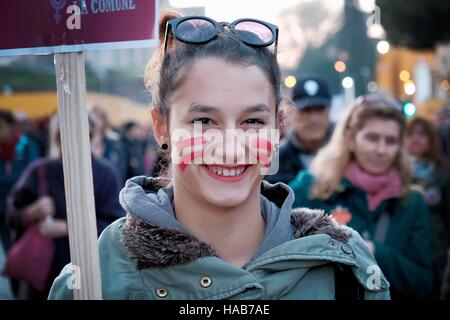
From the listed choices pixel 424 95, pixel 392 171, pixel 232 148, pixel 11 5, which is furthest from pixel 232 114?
pixel 424 95

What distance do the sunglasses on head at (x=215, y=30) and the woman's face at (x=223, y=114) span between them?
7 cm

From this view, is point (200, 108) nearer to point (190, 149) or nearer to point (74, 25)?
point (190, 149)

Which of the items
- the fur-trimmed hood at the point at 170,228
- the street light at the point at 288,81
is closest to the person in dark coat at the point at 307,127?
the street light at the point at 288,81

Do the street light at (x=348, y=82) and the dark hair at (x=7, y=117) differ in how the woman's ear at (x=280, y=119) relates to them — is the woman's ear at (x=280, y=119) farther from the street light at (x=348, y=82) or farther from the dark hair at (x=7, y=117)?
the dark hair at (x=7, y=117)

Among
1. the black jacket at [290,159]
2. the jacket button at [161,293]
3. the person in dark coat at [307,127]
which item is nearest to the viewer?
the jacket button at [161,293]

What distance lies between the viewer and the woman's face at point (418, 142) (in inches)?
305

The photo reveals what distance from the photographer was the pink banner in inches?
81.0

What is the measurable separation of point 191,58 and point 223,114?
206mm

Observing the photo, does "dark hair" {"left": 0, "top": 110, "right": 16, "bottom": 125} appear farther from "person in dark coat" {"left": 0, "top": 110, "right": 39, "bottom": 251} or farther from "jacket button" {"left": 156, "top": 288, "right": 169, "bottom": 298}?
"jacket button" {"left": 156, "top": 288, "right": 169, "bottom": 298}

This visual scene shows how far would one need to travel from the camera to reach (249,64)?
7.30ft

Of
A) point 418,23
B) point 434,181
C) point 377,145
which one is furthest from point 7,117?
point 418,23

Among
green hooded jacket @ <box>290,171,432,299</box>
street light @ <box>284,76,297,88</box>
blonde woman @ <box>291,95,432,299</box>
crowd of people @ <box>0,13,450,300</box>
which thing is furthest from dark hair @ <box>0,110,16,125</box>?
crowd of people @ <box>0,13,450,300</box>

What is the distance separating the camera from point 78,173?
6.96 ft
